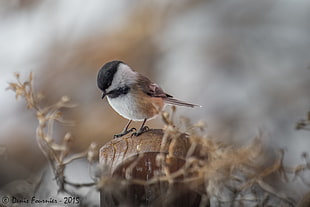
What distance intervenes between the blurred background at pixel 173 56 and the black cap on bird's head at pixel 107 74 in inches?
53.4

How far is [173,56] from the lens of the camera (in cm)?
348

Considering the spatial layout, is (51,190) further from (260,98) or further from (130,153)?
(260,98)

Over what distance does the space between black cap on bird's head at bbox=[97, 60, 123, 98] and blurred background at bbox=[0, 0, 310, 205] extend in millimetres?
1357

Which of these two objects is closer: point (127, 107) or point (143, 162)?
point (143, 162)

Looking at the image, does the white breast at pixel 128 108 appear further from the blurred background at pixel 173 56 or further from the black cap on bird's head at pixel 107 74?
the blurred background at pixel 173 56

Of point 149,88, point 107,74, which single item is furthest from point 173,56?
point 107,74

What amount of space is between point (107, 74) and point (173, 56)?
2.18 m

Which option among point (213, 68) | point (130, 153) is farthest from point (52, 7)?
point (130, 153)

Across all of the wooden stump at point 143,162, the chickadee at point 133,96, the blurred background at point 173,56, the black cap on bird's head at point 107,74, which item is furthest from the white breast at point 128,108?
the blurred background at point 173,56

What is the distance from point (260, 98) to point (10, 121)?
5.36 ft

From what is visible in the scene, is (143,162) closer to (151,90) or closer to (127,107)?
(127,107)

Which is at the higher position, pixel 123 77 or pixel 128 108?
pixel 123 77

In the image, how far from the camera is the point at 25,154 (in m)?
2.79

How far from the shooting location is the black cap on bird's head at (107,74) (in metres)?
1.31
